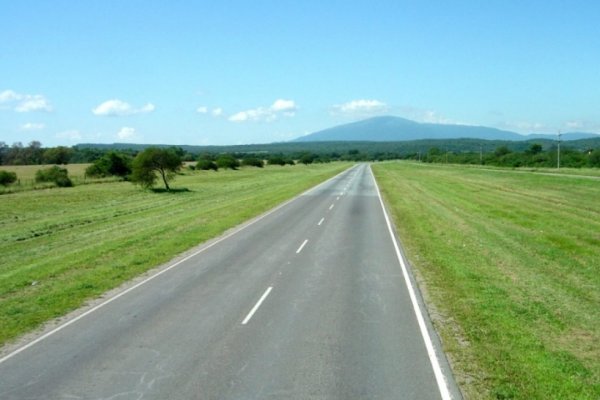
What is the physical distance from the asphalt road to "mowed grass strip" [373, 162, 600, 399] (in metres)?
0.66

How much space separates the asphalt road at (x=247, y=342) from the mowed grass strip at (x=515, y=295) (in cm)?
66

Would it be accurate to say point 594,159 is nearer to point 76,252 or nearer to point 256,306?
point 76,252

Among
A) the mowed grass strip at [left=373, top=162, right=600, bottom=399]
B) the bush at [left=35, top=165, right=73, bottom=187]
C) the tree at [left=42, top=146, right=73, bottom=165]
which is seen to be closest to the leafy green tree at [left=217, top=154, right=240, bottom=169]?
the tree at [left=42, top=146, right=73, bottom=165]

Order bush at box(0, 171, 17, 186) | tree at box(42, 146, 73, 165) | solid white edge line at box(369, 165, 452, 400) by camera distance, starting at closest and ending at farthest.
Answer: solid white edge line at box(369, 165, 452, 400), bush at box(0, 171, 17, 186), tree at box(42, 146, 73, 165)

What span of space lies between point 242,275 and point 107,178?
81126 millimetres

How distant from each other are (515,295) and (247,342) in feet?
20.5

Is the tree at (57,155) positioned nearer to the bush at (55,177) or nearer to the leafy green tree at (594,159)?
the bush at (55,177)

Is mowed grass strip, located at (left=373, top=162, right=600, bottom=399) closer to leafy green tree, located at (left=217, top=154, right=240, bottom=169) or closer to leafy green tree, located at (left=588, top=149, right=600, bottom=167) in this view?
leafy green tree, located at (left=588, top=149, right=600, bottom=167)

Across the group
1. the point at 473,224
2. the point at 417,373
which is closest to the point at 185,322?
the point at 417,373

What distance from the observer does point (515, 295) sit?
1184cm

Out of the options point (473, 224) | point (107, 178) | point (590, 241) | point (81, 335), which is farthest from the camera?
point (107, 178)

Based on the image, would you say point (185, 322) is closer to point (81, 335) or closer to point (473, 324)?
point (81, 335)

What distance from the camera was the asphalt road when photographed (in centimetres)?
719

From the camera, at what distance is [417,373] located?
7.56 metres
